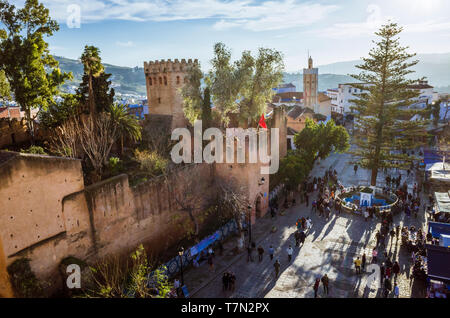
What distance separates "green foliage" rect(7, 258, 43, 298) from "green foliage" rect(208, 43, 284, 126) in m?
15.5

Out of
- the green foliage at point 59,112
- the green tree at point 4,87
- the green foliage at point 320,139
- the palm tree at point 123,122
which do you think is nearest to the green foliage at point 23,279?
the green foliage at point 59,112

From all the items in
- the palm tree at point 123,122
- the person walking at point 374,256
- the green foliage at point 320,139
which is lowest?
the person walking at point 374,256

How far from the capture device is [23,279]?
11.0 metres

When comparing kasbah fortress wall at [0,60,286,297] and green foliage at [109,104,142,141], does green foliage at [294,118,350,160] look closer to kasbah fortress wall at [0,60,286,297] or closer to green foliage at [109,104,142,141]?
kasbah fortress wall at [0,60,286,297]

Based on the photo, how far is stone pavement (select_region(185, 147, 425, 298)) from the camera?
13828 mm

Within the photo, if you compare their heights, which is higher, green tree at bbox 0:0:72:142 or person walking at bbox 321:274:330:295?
green tree at bbox 0:0:72:142

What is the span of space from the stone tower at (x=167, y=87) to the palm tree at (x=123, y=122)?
6367mm

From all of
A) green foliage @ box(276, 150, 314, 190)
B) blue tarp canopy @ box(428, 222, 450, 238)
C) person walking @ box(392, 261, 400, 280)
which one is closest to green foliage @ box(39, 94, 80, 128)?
green foliage @ box(276, 150, 314, 190)

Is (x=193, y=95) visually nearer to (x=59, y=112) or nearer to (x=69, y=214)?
(x=59, y=112)

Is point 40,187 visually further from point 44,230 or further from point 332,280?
point 332,280

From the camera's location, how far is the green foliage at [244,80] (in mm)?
23172

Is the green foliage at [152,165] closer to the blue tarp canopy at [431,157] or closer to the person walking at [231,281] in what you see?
the person walking at [231,281]

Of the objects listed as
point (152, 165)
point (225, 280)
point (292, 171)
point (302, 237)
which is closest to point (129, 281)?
point (225, 280)

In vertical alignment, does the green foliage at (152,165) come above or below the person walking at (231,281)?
above
